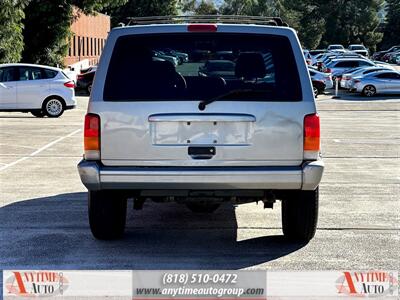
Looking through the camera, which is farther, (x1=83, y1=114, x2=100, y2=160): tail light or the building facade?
the building facade

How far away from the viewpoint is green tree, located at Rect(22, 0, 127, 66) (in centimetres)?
3419

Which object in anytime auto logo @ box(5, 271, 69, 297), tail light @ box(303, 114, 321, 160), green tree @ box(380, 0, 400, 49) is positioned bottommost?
green tree @ box(380, 0, 400, 49)

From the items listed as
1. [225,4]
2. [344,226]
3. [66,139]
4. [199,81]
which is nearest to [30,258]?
[199,81]

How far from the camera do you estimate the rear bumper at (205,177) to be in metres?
6.02

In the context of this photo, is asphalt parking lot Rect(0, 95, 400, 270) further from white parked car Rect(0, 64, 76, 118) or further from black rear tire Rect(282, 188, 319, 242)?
white parked car Rect(0, 64, 76, 118)

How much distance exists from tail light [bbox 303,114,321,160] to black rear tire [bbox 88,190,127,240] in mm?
1720

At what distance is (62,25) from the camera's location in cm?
3531

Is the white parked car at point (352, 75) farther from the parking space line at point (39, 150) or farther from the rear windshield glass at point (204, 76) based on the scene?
the rear windshield glass at point (204, 76)

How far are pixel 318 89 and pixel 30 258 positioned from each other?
28917mm

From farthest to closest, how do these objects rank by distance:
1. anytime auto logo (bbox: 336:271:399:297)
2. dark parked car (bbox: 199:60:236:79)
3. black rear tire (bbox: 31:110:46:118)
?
black rear tire (bbox: 31:110:46:118), dark parked car (bbox: 199:60:236:79), anytime auto logo (bbox: 336:271:399:297)

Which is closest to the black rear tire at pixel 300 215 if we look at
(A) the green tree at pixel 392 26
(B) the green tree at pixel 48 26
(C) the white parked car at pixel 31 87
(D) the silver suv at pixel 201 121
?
(D) the silver suv at pixel 201 121

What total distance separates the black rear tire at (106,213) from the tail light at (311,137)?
1.72m

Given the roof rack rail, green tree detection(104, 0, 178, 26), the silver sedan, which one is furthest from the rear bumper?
green tree detection(104, 0, 178, 26)

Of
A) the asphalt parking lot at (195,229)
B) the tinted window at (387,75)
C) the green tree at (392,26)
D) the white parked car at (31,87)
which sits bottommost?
the green tree at (392,26)
